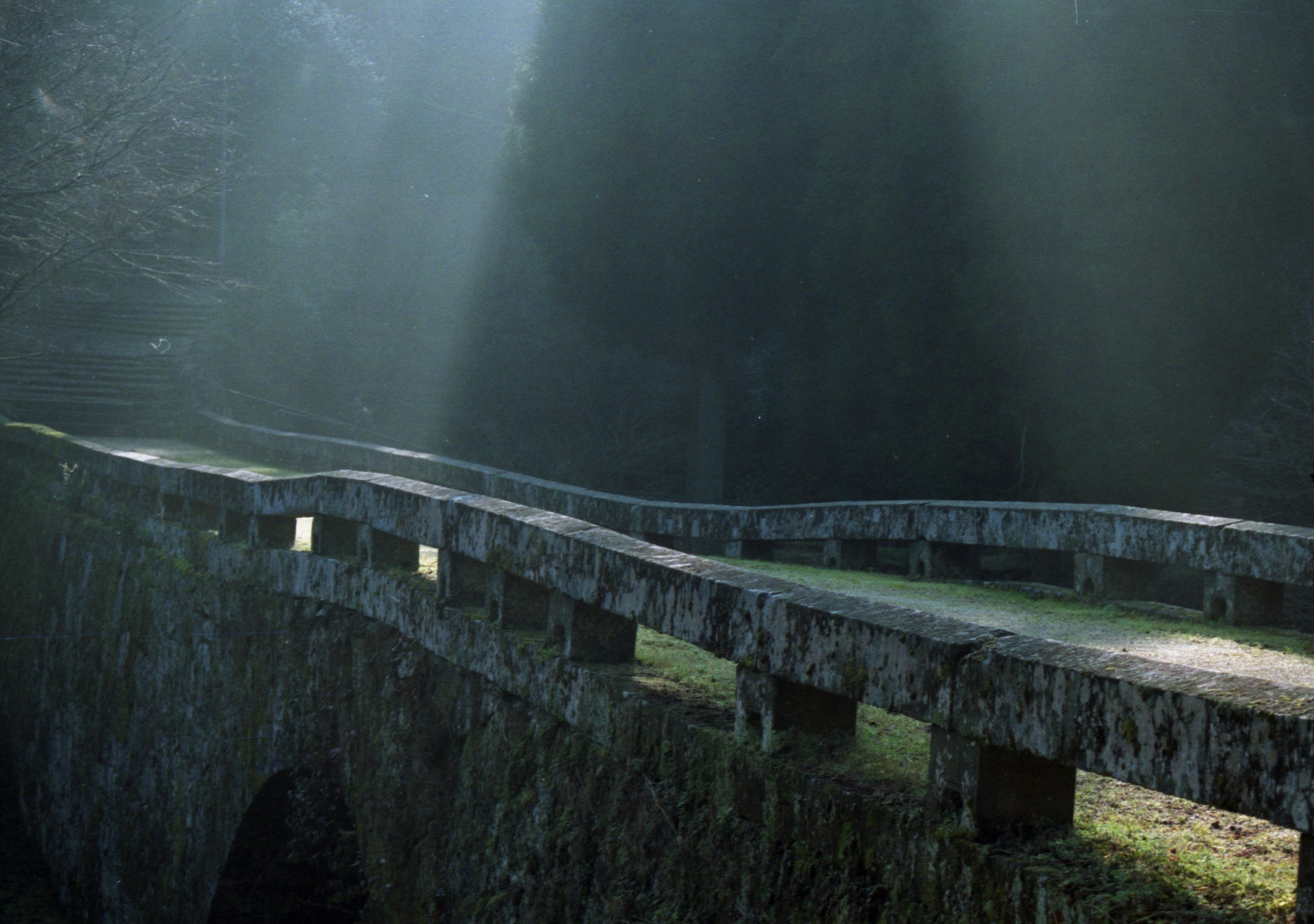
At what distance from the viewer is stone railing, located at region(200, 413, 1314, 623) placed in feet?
20.8

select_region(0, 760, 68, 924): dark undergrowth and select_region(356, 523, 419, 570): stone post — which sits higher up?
select_region(356, 523, 419, 570): stone post

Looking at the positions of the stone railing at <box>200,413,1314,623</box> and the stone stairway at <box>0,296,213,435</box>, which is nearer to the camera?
the stone railing at <box>200,413,1314,623</box>

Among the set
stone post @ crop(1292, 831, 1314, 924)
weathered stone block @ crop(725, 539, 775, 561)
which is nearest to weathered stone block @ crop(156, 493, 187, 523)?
weathered stone block @ crop(725, 539, 775, 561)

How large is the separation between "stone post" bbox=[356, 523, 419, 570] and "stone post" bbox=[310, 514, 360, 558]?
0.55 metres

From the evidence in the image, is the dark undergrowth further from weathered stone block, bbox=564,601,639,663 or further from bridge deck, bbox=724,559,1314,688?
weathered stone block, bbox=564,601,639,663

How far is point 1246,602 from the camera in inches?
251

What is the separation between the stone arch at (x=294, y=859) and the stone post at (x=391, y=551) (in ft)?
3.96

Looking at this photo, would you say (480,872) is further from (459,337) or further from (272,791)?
(459,337)

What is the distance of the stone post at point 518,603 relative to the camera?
542 centimetres

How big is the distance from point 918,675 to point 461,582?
3192 millimetres

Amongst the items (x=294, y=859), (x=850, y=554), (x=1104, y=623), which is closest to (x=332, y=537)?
(x=294, y=859)

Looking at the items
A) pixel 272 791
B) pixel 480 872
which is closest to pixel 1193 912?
pixel 480 872

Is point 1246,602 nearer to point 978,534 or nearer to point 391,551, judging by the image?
point 978,534

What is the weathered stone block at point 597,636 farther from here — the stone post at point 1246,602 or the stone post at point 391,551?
the stone post at point 1246,602
